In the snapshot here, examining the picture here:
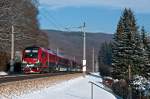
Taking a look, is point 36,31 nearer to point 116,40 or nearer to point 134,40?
point 116,40

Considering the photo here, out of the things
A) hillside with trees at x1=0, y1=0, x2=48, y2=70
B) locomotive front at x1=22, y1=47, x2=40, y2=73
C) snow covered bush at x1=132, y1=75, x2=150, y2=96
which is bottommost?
snow covered bush at x1=132, y1=75, x2=150, y2=96

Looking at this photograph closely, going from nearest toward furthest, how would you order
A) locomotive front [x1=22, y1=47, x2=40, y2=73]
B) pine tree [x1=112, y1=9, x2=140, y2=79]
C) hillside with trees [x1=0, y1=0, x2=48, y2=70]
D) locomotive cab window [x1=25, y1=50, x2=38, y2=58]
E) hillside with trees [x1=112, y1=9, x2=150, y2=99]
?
1. locomotive front [x1=22, y1=47, x2=40, y2=73]
2. locomotive cab window [x1=25, y1=50, x2=38, y2=58]
3. hillside with trees [x1=0, y1=0, x2=48, y2=70]
4. hillside with trees [x1=112, y1=9, x2=150, y2=99]
5. pine tree [x1=112, y1=9, x2=140, y2=79]

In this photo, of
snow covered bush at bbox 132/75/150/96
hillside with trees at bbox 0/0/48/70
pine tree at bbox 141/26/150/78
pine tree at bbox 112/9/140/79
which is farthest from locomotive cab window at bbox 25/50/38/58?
pine tree at bbox 112/9/140/79

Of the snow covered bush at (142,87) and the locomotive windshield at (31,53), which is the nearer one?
the snow covered bush at (142,87)

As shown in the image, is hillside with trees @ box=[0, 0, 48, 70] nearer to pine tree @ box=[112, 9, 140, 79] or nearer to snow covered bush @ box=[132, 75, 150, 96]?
pine tree @ box=[112, 9, 140, 79]

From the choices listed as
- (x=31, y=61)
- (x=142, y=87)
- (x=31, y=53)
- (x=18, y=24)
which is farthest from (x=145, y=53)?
(x=142, y=87)

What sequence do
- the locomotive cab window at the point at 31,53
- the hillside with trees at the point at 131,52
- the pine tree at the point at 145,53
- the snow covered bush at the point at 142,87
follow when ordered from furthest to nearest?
the hillside with trees at the point at 131,52, the pine tree at the point at 145,53, the locomotive cab window at the point at 31,53, the snow covered bush at the point at 142,87

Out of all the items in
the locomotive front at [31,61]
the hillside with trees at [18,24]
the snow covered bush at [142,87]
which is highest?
the hillside with trees at [18,24]

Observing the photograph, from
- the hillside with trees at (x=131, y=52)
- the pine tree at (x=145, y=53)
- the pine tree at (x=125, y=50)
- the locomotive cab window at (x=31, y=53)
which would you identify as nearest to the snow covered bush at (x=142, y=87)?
the locomotive cab window at (x=31, y=53)

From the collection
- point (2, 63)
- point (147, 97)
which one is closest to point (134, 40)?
point (2, 63)

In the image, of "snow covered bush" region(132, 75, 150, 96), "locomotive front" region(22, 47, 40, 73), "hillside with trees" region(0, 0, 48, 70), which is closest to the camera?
"snow covered bush" region(132, 75, 150, 96)

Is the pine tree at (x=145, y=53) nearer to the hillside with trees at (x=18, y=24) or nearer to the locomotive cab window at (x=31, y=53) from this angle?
the hillside with trees at (x=18, y=24)

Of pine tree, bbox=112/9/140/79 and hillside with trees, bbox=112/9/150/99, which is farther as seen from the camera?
pine tree, bbox=112/9/140/79

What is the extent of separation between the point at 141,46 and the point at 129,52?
236 centimetres
